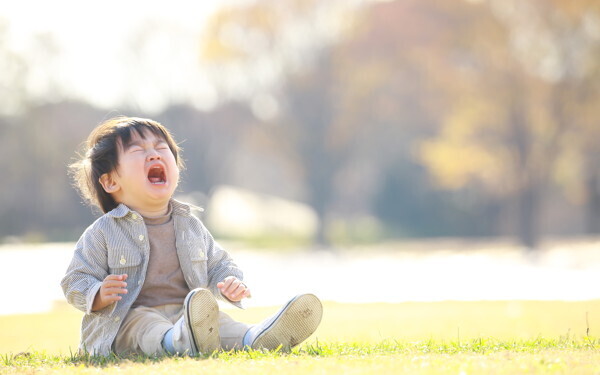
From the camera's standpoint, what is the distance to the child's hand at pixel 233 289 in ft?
13.5

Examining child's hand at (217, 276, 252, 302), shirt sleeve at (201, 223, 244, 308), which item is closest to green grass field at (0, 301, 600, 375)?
child's hand at (217, 276, 252, 302)

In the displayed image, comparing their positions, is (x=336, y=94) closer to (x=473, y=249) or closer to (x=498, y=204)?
(x=473, y=249)

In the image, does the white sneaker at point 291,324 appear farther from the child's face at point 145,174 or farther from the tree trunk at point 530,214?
the tree trunk at point 530,214

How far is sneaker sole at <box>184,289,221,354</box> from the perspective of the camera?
147 inches

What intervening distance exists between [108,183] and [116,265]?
1.79 feet

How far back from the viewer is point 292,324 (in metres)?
3.97

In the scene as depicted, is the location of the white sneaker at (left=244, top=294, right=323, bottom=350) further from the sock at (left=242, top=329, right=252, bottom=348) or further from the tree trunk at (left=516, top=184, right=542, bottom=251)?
the tree trunk at (left=516, top=184, right=542, bottom=251)

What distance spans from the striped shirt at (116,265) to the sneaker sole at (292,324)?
0.38m

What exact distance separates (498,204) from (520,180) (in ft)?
32.0

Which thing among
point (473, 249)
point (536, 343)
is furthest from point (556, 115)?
point (536, 343)

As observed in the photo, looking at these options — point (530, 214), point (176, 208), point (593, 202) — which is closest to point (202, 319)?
point (176, 208)

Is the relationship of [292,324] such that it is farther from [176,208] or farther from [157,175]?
[157,175]

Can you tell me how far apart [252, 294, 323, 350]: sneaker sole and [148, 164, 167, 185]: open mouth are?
0.98 metres

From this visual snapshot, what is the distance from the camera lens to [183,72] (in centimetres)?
2825
